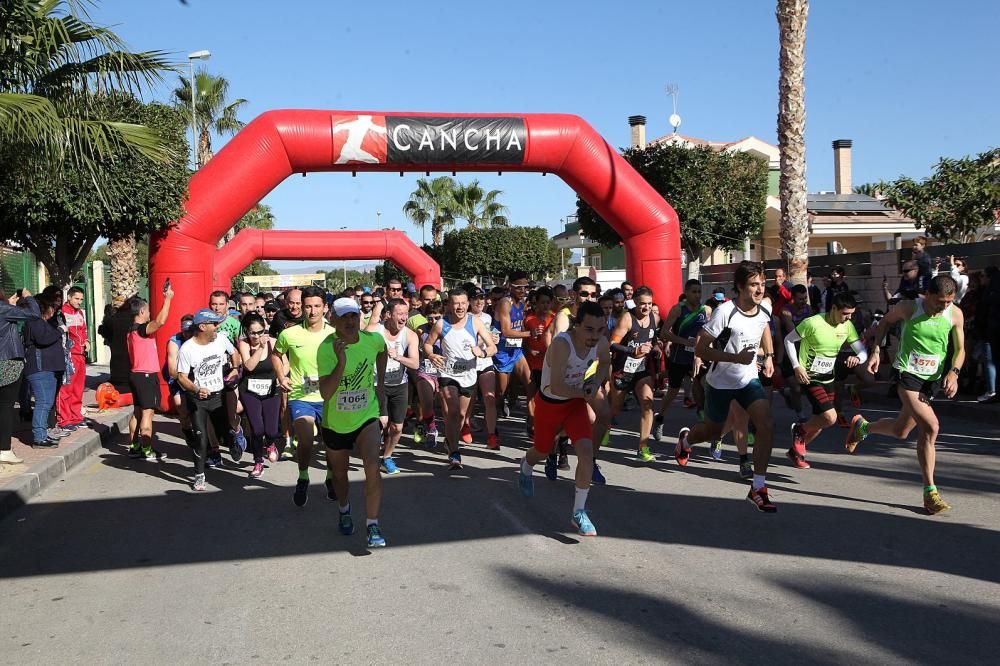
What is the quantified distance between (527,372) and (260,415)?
3264 mm

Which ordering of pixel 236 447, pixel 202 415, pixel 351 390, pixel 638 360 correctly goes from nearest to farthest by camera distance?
pixel 351 390
pixel 202 415
pixel 236 447
pixel 638 360

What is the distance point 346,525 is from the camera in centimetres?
696

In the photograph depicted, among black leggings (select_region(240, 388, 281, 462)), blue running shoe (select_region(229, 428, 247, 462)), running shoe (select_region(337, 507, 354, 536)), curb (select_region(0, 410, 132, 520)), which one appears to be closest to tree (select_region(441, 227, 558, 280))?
curb (select_region(0, 410, 132, 520))

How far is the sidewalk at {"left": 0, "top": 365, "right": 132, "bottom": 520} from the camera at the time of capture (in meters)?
8.49

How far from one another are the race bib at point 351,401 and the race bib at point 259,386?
10.9ft

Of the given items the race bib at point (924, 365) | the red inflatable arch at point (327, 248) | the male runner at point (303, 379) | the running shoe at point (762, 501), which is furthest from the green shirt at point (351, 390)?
the red inflatable arch at point (327, 248)

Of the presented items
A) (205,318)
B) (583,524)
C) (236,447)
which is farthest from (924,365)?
(236,447)

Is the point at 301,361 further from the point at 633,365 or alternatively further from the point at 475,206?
the point at 475,206

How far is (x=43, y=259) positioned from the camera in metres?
14.9

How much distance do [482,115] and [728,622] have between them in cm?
1256

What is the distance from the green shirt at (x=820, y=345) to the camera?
29.5ft

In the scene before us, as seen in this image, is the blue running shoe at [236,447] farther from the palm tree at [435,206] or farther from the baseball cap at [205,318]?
the palm tree at [435,206]

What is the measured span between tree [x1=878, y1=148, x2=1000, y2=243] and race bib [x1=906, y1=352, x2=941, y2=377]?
18.6 meters

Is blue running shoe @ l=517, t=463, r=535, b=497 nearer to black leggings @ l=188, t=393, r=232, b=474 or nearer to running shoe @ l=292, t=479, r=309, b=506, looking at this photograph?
running shoe @ l=292, t=479, r=309, b=506
